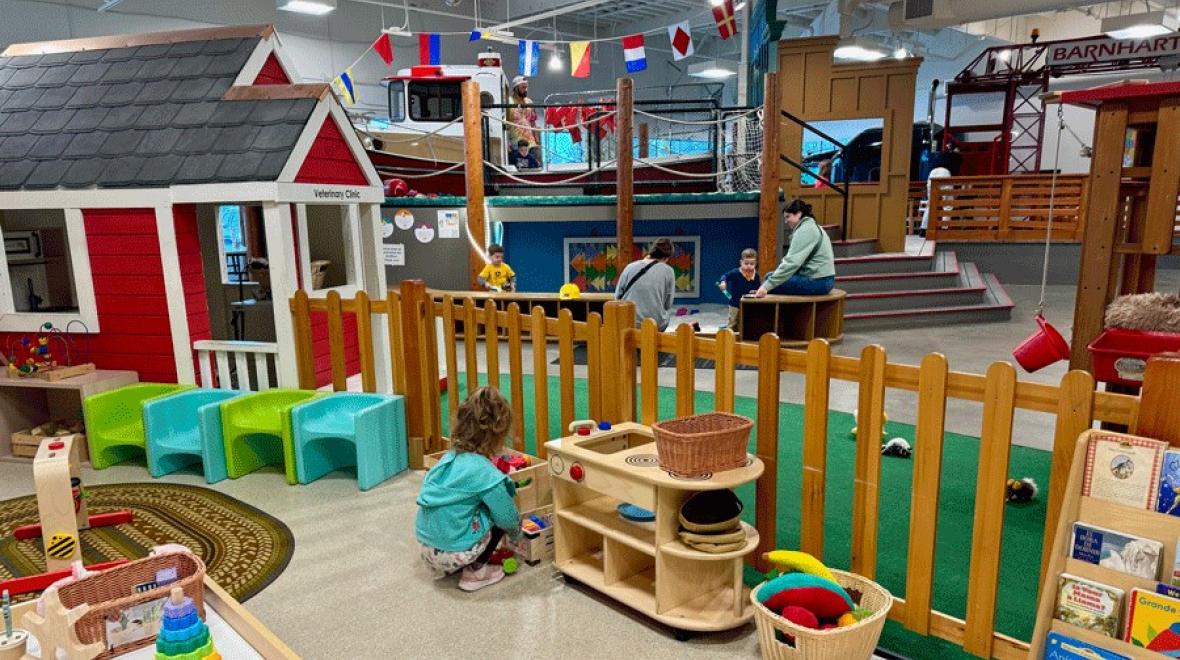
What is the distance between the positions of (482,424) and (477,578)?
0.76 m

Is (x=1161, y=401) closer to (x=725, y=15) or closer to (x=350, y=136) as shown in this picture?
(x=350, y=136)

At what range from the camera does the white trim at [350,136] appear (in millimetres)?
5598

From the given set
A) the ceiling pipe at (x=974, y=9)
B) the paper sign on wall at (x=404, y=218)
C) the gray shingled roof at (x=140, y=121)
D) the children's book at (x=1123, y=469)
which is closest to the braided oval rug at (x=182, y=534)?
the gray shingled roof at (x=140, y=121)

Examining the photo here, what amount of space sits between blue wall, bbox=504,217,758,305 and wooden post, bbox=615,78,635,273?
1.63 metres

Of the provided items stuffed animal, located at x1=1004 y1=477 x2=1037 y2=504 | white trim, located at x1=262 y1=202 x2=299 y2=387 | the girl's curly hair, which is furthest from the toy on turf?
stuffed animal, located at x1=1004 y1=477 x2=1037 y2=504

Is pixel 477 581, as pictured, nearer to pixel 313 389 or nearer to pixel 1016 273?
pixel 313 389

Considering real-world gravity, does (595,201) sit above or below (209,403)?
above

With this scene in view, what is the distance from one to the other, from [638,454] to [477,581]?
1024 mm

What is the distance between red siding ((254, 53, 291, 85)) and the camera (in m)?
5.97

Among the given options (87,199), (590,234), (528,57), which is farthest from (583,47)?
(87,199)

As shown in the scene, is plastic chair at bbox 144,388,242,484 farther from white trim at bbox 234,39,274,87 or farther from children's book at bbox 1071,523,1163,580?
children's book at bbox 1071,523,1163,580

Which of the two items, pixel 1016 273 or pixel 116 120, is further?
pixel 1016 273

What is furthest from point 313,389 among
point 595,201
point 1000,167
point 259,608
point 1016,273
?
point 1000,167

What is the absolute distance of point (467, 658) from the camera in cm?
297
